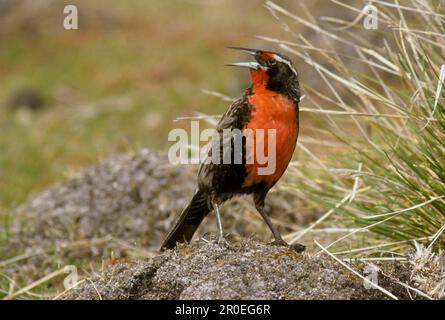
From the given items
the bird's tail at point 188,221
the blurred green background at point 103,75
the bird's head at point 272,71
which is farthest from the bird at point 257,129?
the blurred green background at point 103,75

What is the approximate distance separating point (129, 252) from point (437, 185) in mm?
2403

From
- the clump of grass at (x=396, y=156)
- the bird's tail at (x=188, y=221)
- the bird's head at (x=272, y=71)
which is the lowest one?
the bird's tail at (x=188, y=221)

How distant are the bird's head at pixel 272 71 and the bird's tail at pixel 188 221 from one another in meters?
0.90

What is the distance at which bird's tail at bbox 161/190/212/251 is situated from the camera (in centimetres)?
→ 529

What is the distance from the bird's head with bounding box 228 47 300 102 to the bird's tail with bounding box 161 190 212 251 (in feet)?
2.96

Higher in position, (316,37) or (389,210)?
(316,37)

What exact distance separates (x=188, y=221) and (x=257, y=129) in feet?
3.37

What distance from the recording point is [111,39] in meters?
16.9

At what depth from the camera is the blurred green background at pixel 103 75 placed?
1075 centimetres

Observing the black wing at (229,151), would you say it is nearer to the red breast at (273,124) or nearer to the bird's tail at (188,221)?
the red breast at (273,124)

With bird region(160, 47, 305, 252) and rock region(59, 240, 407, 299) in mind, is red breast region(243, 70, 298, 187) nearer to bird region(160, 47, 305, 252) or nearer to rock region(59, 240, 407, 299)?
bird region(160, 47, 305, 252)
